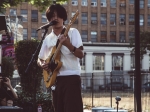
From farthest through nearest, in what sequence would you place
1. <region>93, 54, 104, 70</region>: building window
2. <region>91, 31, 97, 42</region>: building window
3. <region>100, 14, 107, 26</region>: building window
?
<region>100, 14, 107, 26</region>: building window → <region>91, 31, 97, 42</region>: building window → <region>93, 54, 104, 70</region>: building window

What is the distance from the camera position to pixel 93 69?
57094 millimetres

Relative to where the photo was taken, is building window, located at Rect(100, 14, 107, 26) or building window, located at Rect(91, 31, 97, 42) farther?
building window, located at Rect(100, 14, 107, 26)

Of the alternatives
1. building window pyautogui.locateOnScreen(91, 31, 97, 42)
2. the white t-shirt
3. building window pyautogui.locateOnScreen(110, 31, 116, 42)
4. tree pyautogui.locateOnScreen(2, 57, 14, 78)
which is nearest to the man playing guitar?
the white t-shirt

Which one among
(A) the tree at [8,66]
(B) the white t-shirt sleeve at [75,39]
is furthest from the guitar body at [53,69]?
(A) the tree at [8,66]

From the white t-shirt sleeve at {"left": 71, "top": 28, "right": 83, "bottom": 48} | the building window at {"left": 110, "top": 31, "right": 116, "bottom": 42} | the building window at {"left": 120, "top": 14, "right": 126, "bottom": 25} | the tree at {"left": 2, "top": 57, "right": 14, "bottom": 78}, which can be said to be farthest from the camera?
the building window at {"left": 120, "top": 14, "right": 126, "bottom": 25}

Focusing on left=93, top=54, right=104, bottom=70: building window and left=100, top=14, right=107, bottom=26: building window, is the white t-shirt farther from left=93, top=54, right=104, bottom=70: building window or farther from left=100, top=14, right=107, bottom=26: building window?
left=100, top=14, right=107, bottom=26: building window

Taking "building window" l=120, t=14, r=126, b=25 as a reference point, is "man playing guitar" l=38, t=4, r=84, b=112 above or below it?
above

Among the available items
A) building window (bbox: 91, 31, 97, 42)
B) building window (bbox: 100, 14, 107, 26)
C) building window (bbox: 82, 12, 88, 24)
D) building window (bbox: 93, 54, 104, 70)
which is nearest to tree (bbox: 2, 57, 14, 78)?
building window (bbox: 93, 54, 104, 70)

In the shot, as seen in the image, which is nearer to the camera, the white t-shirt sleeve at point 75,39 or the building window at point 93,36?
the white t-shirt sleeve at point 75,39

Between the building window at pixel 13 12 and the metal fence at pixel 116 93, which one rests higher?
the building window at pixel 13 12

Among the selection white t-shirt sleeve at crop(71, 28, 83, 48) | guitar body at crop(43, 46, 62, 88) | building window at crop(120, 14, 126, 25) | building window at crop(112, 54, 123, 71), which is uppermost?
white t-shirt sleeve at crop(71, 28, 83, 48)

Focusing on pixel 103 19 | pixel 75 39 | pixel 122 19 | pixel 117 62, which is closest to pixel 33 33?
pixel 103 19

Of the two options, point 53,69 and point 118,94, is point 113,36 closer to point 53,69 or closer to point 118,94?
point 118,94

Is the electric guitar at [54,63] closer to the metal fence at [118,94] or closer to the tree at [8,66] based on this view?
the metal fence at [118,94]
